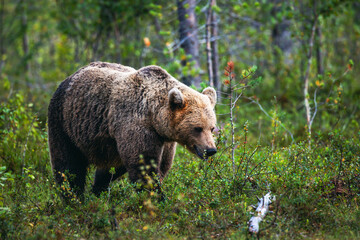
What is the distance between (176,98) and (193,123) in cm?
40

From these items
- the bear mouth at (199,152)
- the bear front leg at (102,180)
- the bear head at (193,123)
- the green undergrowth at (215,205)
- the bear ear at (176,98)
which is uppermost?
the bear ear at (176,98)

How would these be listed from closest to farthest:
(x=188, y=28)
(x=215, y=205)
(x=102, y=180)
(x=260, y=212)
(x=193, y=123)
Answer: (x=260, y=212)
(x=215, y=205)
(x=193, y=123)
(x=102, y=180)
(x=188, y=28)

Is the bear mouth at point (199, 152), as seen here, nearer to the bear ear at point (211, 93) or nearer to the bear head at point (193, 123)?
the bear head at point (193, 123)

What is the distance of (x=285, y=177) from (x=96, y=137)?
260 centimetres

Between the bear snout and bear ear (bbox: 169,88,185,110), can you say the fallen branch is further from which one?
bear ear (bbox: 169,88,185,110)

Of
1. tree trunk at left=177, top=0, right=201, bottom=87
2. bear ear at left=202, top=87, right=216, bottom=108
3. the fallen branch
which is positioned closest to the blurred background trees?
tree trunk at left=177, top=0, right=201, bottom=87

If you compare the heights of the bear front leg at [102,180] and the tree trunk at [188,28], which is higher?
the tree trunk at [188,28]

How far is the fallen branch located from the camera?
423 cm

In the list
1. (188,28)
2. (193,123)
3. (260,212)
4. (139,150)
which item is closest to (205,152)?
(193,123)

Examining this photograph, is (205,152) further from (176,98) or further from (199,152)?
(176,98)

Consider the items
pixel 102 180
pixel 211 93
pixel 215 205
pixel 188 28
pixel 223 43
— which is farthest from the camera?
pixel 223 43

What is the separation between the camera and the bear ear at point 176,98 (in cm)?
495

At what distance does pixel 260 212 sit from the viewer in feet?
14.4

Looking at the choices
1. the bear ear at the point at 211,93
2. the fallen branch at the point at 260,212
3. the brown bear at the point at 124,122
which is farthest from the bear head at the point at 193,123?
the fallen branch at the point at 260,212
